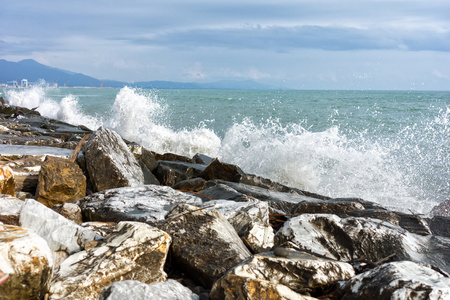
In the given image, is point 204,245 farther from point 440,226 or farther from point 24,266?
point 440,226

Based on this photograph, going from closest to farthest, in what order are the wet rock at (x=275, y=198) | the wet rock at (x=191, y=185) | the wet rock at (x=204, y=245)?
the wet rock at (x=204, y=245), the wet rock at (x=275, y=198), the wet rock at (x=191, y=185)

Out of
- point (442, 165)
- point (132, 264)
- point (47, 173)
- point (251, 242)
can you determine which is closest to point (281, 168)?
point (442, 165)

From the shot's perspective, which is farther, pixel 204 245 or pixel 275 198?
pixel 275 198


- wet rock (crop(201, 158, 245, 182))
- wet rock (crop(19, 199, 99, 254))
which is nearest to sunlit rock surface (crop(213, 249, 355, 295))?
wet rock (crop(19, 199, 99, 254))

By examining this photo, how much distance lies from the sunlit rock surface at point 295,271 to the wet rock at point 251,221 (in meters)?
0.51

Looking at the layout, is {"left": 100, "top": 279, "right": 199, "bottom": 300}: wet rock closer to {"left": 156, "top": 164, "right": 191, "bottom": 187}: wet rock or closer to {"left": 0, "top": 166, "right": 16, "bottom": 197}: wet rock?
{"left": 0, "top": 166, "right": 16, "bottom": 197}: wet rock

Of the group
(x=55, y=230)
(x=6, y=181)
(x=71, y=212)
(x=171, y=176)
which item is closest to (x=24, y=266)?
(x=55, y=230)

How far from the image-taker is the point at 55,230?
2.41 metres

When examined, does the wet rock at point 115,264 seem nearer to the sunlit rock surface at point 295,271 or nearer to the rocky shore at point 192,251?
the rocky shore at point 192,251

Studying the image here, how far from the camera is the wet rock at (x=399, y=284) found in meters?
1.71

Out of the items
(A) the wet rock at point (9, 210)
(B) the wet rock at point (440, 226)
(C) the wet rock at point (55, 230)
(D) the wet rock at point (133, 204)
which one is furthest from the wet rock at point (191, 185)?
(C) the wet rock at point (55, 230)

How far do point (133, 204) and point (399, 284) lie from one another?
6.71ft

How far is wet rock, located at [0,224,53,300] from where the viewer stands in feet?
5.94

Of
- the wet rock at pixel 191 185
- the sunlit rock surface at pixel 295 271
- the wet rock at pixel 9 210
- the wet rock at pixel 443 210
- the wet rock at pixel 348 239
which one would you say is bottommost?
the wet rock at pixel 443 210
